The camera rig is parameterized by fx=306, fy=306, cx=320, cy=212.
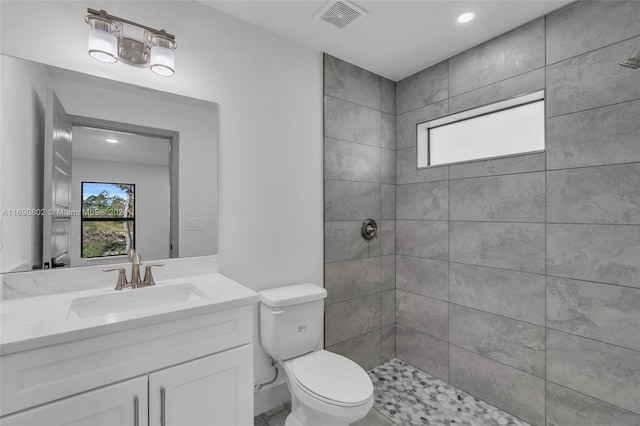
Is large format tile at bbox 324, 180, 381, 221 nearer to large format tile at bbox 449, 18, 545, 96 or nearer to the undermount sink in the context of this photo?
large format tile at bbox 449, 18, 545, 96

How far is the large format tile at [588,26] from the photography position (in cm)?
155

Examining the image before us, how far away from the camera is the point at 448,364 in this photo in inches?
91.4

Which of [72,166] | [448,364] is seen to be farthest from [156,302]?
[448,364]

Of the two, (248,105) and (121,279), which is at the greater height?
(248,105)

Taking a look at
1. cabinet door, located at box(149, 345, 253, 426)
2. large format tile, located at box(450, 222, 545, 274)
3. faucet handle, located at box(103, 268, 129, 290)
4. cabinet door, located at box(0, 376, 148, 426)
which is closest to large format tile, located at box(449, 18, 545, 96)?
large format tile, located at box(450, 222, 545, 274)

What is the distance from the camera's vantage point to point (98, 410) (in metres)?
1.03

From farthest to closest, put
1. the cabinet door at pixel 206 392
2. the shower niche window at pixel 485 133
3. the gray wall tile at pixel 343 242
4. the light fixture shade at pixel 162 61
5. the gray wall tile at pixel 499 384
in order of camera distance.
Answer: the gray wall tile at pixel 343 242, the shower niche window at pixel 485 133, the gray wall tile at pixel 499 384, the light fixture shade at pixel 162 61, the cabinet door at pixel 206 392

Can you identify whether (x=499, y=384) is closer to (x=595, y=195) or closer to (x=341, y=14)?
(x=595, y=195)

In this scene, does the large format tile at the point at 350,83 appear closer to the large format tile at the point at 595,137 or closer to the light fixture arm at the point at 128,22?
the light fixture arm at the point at 128,22

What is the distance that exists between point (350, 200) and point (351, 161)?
31 cm

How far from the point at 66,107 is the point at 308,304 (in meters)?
1.61

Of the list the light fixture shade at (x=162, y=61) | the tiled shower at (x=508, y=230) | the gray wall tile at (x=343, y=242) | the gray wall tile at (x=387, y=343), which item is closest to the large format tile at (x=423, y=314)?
the tiled shower at (x=508, y=230)

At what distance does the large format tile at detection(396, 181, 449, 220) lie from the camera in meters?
2.37

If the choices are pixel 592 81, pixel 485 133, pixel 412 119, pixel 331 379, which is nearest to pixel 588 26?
pixel 592 81
